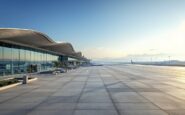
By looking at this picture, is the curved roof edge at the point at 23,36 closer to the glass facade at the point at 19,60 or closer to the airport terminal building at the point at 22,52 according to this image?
the airport terminal building at the point at 22,52

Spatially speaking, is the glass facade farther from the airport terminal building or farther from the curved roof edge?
the curved roof edge

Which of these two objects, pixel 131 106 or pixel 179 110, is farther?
pixel 131 106

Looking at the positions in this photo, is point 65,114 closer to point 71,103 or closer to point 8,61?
point 71,103

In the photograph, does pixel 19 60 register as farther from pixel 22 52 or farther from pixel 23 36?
pixel 23 36

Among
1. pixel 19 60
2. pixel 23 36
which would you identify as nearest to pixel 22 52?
pixel 19 60

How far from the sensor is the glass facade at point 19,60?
39900mm

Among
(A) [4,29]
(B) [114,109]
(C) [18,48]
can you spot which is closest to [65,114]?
(B) [114,109]

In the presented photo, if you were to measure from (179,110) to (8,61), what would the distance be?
34521 millimetres

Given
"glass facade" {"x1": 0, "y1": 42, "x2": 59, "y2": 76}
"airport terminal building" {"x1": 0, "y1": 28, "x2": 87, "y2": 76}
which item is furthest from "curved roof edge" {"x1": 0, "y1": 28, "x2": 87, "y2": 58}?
"glass facade" {"x1": 0, "y1": 42, "x2": 59, "y2": 76}

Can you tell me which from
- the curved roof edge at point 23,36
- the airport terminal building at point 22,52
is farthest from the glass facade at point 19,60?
the curved roof edge at point 23,36

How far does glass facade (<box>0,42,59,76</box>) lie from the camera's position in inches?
1571

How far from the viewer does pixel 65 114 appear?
1148 cm

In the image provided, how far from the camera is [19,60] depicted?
47281mm

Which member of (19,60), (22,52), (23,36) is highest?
(23,36)
